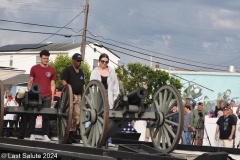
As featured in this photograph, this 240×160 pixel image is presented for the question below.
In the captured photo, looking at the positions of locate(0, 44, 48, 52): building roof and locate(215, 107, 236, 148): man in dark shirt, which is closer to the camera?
locate(215, 107, 236, 148): man in dark shirt

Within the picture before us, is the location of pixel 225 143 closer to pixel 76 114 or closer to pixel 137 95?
pixel 76 114

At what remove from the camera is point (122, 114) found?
9273 millimetres

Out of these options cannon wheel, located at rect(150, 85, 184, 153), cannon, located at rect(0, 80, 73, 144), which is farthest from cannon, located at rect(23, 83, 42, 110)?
cannon wheel, located at rect(150, 85, 184, 153)

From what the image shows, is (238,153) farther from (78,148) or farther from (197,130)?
(197,130)

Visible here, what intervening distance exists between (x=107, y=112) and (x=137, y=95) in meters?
0.59

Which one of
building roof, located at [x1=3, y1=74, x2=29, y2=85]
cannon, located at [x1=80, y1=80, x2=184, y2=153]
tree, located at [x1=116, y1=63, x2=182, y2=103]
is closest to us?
cannon, located at [x1=80, y1=80, x2=184, y2=153]

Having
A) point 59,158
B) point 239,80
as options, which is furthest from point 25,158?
point 239,80

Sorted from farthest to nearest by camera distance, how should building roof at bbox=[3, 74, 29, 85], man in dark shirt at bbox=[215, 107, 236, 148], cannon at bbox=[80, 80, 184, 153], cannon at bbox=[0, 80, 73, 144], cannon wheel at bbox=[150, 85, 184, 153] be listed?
building roof at bbox=[3, 74, 29, 85]
man in dark shirt at bbox=[215, 107, 236, 148]
cannon at bbox=[0, 80, 73, 144]
cannon wheel at bbox=[150, 85, 184, 153]
cannon at bbox=[80, 80, 184, 153]

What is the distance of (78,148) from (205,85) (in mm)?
53178

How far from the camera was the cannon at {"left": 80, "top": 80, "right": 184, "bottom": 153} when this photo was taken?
912 centimetres

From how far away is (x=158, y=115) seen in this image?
966 centimetres

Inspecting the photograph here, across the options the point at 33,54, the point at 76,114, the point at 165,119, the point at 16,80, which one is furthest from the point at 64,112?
the point at 33,54

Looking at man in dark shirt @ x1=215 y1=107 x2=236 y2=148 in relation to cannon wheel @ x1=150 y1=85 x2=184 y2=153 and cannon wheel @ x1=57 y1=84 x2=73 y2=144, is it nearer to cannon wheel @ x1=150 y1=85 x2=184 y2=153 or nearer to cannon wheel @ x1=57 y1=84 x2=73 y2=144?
cannon wheel @ x1=150 y1=85 x2=184 y2=153

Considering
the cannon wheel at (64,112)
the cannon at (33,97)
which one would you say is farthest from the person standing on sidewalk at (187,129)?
the cannon at (33,97)
